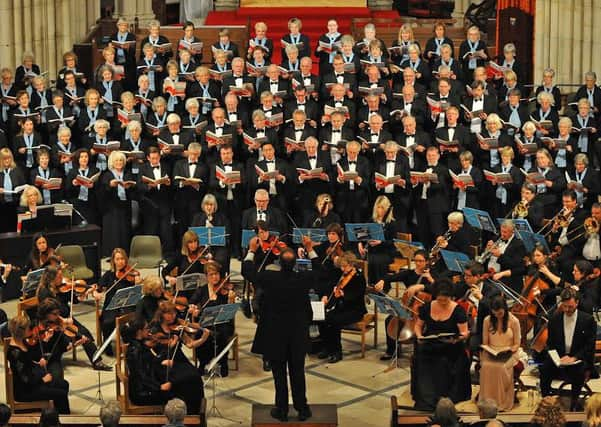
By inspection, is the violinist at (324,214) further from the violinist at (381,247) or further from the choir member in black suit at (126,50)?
the choir member in black suit at (126,50)

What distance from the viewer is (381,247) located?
15.4 metres

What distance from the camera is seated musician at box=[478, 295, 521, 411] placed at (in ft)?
38.2

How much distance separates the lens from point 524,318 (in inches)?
514

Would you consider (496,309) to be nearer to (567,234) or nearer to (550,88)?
(567,234)

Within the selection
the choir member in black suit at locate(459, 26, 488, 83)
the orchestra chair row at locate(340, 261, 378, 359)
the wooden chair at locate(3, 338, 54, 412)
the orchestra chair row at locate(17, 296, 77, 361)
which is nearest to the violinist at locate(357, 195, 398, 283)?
the orchestra chair row at locate(340, 261, 378, 359)

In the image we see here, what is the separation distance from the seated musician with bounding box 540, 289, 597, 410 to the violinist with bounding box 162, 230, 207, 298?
3832 mm

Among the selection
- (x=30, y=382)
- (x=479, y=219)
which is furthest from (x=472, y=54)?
(x=30, y=382)

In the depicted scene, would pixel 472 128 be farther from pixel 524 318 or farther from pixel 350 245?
pixel 524 318

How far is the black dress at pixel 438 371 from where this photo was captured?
11906 millimetres

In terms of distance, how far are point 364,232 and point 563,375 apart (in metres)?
3.41

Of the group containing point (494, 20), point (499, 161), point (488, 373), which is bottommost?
point (488, 373)

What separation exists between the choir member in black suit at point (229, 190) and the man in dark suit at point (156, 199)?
586 mm

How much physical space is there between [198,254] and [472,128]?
4.96 m

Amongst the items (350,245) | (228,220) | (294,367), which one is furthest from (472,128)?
(294,367)
